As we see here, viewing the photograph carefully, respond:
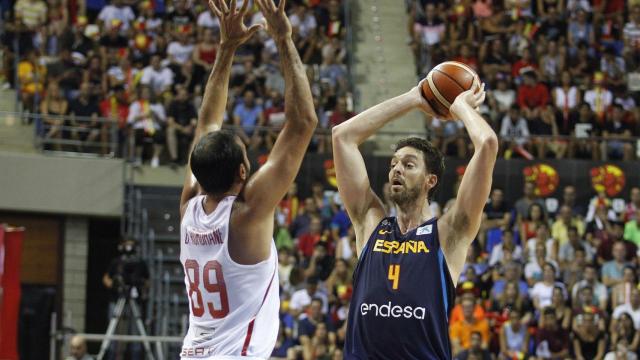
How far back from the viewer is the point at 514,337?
51.1 feet

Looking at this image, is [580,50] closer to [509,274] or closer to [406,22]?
[406,22]

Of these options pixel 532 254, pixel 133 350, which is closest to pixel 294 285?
pixel 133 350

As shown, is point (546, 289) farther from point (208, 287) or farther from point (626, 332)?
point (208, 287)

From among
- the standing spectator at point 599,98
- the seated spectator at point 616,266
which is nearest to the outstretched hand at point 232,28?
the seated spectator at point 616,266

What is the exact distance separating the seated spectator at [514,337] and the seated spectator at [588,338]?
69 centimetres

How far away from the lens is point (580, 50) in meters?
22.7

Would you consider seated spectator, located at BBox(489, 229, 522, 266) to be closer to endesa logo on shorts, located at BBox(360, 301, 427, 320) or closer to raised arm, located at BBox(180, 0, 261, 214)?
endesa logo on shorts, located at BBox(360, 301, 427, 320)

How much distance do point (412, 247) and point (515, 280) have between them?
10.4 meters

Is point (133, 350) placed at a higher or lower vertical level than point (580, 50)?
lower

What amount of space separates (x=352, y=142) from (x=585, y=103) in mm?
15074

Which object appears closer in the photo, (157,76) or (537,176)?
(537,176)

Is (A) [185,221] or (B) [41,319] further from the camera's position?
(B) [41,319]

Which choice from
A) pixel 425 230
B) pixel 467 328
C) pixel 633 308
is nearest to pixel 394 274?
pixel 425 230

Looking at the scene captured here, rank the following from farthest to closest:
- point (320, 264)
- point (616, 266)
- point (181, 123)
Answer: point (181, 123), point (616, 266), point (320, 264)
